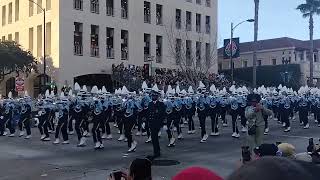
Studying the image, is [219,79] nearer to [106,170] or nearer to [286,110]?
[286,110]

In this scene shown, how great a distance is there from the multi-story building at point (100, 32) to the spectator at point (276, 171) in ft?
127

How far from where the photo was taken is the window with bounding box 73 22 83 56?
40.7m

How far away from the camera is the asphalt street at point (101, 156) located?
454 inches

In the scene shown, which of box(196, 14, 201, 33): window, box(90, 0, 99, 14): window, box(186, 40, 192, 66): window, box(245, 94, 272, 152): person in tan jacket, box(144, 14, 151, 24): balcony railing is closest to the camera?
box(245, 94, 272, 152): person in tan jacket

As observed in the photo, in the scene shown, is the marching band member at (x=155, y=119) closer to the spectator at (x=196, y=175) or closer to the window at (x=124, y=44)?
the spectator at (x=196, y=175)

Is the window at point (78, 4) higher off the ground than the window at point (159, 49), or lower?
higher

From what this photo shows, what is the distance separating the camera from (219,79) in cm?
4647

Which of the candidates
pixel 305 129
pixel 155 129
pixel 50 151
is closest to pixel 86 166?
pixel 155 129

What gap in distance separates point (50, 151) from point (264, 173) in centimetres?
1525

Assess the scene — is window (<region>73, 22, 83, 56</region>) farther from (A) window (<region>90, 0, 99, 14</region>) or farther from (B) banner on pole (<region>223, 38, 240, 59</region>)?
(B) banner on pole (<region>223, 38, 240, 59</region>)

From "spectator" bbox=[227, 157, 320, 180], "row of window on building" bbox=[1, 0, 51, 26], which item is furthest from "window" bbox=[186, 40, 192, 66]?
"spectator" bbox=[227, 157, 320, 180]

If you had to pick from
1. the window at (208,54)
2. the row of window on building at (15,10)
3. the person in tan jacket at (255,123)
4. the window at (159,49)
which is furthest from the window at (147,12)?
the person in tan jacket at (255,123)

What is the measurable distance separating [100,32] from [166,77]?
6597 millimetres

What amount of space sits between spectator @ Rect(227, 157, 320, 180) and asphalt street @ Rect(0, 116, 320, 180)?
371 inches
